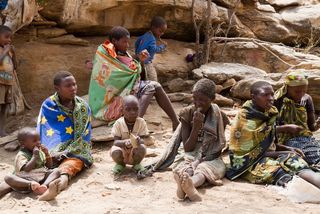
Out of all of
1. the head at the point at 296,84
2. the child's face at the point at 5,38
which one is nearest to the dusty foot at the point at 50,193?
the head at the point at 296,84

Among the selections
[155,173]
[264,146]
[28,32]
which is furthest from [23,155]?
[28,32]

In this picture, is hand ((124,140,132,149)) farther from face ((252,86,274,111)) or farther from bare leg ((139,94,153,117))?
bare leg ((139,94,153,117))

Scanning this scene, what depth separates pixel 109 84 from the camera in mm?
6184

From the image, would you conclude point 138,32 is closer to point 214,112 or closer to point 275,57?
point 275,57

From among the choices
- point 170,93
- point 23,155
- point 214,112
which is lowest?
point 170,93

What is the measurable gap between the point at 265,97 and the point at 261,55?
14.0 ft

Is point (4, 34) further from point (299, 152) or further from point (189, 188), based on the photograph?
point (299, 152)

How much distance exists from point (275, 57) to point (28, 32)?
4158 mm

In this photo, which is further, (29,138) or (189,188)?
(29,138)

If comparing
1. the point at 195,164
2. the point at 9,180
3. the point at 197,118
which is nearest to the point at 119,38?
the point at 197,118

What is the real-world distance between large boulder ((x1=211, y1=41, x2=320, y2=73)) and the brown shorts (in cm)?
378

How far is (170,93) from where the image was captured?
297 inches

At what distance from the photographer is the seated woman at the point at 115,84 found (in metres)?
6.12

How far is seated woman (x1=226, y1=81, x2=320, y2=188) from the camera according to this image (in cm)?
436
